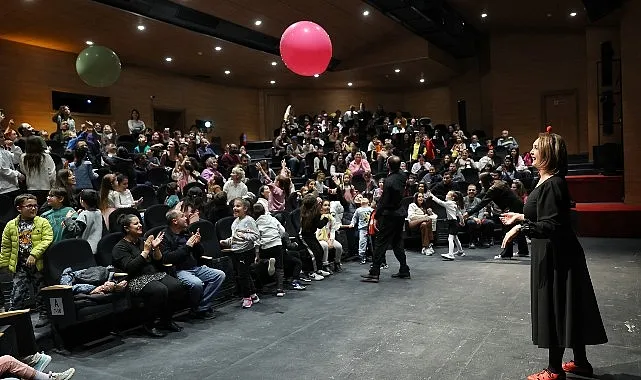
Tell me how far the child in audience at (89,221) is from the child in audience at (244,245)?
1.33 m

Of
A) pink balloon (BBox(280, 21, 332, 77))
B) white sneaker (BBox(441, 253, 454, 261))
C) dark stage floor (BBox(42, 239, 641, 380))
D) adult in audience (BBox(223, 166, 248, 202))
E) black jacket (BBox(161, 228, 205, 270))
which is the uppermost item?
pink balloon (BBox(280, 21, 332, 77))

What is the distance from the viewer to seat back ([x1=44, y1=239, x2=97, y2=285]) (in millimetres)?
4410

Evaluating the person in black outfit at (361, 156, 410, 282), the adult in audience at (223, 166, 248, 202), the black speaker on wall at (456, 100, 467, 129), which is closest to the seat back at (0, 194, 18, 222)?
the adult in audience at (223, 166, 248, 202)

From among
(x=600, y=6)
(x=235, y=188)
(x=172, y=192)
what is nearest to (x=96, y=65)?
(x=172, y=192)

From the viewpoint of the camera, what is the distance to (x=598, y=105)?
12.6 metres

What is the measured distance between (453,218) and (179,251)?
493cm

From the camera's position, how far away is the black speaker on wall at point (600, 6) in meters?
10.4

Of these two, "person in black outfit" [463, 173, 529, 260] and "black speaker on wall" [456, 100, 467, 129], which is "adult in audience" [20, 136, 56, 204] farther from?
→ "black speaker on wall" [456, 100, 467, 129]

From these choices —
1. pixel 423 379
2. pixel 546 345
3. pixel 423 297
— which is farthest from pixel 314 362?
pixel 423 297

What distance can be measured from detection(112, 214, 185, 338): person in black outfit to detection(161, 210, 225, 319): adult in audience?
15cm

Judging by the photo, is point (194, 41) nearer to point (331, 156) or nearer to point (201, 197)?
point (331, 156)

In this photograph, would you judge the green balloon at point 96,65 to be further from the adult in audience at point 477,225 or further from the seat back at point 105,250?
the adult in audience at point 477,225

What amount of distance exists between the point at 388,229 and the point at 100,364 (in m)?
3.62

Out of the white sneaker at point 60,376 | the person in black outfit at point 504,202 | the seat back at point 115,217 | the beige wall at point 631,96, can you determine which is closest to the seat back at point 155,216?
the seat back at point 115,217
